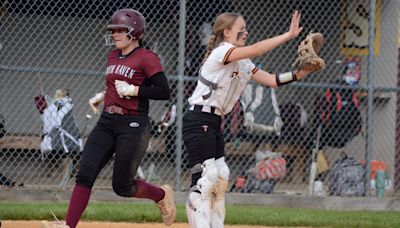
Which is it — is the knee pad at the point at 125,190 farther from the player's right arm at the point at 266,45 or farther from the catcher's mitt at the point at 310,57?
the catcher's mitt at the point at 310,57

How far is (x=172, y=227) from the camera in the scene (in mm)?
8297

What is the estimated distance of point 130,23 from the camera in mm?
6832

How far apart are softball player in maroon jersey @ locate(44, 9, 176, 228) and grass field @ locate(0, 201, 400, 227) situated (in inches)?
74.8

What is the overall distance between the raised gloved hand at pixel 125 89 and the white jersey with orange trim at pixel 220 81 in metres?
0.43

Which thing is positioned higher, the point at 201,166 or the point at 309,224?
the point at 201,166

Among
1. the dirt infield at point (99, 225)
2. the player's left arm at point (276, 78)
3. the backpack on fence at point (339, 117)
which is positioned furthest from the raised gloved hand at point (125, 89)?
the backpack on fence at point (339, 117)

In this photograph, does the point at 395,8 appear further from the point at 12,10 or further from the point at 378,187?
the point at 12,10

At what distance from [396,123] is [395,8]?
5.05 feet

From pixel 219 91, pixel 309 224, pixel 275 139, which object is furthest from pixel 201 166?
pixel 275 139

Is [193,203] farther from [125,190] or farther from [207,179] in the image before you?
[125,190]

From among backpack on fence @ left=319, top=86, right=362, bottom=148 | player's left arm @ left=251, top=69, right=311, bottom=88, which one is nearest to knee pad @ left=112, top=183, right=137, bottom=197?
player's left arm @ left=251, top=69, right=311, bottom=88

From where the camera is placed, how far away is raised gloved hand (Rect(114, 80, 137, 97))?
6676 millimetres

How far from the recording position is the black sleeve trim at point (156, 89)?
674cm

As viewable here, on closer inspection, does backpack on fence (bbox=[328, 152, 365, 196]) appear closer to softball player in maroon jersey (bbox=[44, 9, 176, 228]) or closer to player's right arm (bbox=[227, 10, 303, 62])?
softball player in maroon jersey (bbox=[44, 9, 176, 228])
